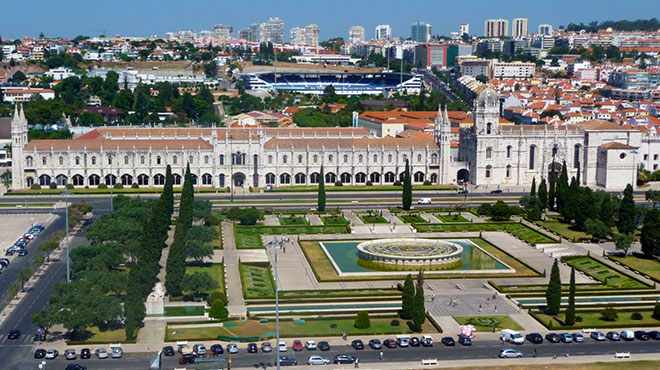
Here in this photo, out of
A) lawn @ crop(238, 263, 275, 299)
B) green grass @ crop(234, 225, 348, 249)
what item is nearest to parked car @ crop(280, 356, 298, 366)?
lawn @ crop(238, 263, 275, 299)

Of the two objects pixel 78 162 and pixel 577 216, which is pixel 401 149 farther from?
pixel 78 162

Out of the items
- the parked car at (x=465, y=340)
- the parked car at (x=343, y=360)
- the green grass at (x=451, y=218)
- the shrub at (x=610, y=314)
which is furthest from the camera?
the green grass at (x=451, y=218)

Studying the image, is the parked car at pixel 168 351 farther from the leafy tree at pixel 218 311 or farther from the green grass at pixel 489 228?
the green grass at pixel 489 228

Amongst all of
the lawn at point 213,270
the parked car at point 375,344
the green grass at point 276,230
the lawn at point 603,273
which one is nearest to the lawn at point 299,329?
the parked car at point 375,344

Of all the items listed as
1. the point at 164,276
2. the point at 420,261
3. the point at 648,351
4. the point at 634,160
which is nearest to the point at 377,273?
the point at 420,261

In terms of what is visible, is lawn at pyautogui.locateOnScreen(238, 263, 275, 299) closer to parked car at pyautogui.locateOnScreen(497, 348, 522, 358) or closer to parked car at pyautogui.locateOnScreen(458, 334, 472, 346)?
parked car at pyautogui.locateOnScreen(458, 334, 472, 346)

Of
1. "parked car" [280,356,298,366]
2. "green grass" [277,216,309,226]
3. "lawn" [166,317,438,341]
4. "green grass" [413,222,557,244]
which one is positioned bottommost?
"parked car" [280,356,298,366]
